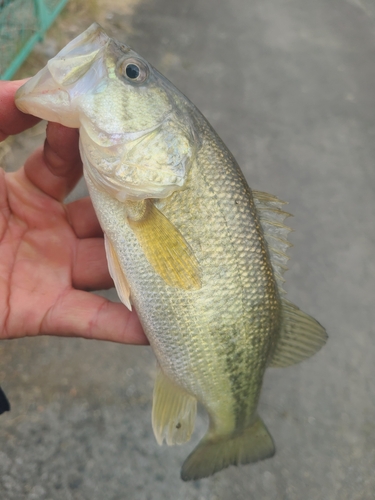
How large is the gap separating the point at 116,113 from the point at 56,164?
19.0 inches

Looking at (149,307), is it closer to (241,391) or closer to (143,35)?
(241,391)

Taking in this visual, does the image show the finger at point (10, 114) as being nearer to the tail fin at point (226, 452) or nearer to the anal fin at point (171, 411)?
the anal fin at point (171, 411)

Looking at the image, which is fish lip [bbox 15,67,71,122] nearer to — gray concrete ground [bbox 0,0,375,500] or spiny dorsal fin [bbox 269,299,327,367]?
spiny dorsal fin [bbox 269,299,327,367]

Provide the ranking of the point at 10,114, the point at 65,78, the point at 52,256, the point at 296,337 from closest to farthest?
the point at 65,78
the point at 10,114
the point at 296,337
the point at 52,256

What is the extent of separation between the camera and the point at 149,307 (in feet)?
3.81

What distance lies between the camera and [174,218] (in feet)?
3.55

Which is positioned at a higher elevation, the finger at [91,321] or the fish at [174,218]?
the fish at [174,218]

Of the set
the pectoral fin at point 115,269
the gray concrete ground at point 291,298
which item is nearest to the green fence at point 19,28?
the gray concrete ground at point 291,298

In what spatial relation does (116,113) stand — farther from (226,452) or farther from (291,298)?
(291,298)

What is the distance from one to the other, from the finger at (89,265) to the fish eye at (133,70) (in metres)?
0.66

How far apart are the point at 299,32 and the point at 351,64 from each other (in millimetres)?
774

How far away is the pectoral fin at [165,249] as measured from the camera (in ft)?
3.51

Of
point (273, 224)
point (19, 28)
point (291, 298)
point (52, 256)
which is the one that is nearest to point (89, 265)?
point (52, 256)

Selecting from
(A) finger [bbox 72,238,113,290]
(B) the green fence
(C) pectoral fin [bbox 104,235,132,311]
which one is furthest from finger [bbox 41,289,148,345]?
(B) the green fence
